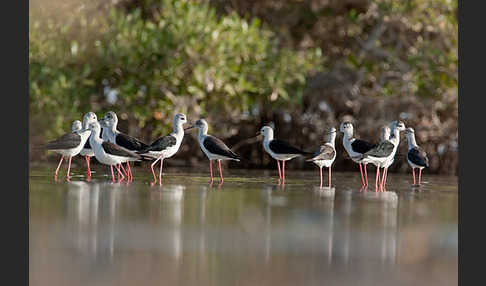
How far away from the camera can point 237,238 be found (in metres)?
4.93

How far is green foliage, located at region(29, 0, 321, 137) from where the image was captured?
12.2 m

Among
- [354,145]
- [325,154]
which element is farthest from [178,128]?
[354,145]

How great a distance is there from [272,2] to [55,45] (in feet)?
19.2

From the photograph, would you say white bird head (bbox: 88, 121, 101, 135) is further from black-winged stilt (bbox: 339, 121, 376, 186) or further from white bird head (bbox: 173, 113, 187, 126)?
black-winged stilt (bbox: 339, 121, 376, 186)

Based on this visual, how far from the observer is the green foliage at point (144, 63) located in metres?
12.2

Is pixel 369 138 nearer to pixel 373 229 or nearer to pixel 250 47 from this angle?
pixel 250 47

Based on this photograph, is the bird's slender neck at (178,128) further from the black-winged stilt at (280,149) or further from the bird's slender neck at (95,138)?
the black-winged stilt at (280,149)

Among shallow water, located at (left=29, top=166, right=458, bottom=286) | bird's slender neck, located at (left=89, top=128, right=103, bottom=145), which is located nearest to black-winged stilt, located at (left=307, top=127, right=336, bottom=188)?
shallow water, located at (left=29, top=166, right=458, bottom=286)

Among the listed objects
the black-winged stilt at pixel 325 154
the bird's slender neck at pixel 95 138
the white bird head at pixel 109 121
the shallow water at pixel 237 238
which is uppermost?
the white bird head at pixel 109 121

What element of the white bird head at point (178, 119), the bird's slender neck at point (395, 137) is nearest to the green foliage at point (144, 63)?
the white bird head at point (178, 119)

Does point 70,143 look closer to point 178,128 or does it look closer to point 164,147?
point 164,147

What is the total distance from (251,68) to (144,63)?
6.96 feet

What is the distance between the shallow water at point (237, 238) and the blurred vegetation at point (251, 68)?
18.2 ft

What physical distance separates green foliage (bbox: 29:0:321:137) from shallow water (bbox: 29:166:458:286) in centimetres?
530
